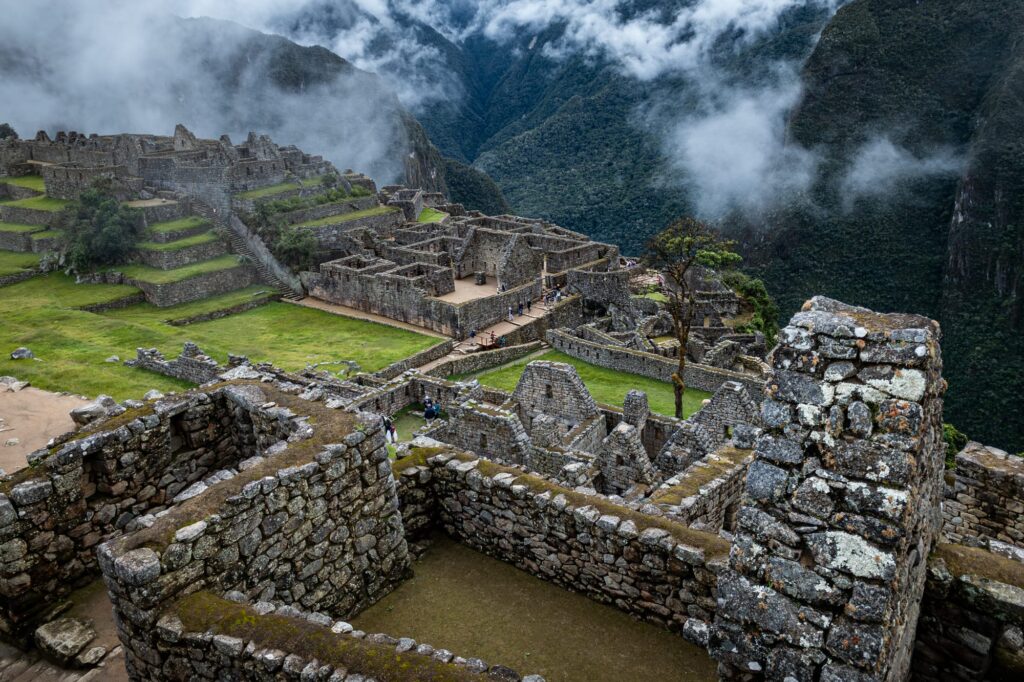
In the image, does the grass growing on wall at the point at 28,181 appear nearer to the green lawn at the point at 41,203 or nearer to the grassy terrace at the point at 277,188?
the green lawn at the point at 41,203

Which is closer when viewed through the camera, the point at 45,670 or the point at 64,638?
the point at 45,670

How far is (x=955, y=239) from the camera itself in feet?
225

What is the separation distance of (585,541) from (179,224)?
36255 mm

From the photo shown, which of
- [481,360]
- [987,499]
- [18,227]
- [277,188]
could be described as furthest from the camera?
[277,188]

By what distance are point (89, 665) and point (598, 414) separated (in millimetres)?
9323

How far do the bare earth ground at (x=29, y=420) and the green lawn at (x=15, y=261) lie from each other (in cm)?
2527

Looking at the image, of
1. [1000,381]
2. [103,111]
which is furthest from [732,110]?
[103,111]

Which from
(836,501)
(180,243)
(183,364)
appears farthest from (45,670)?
(180,243)

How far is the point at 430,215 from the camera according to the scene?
45.9m

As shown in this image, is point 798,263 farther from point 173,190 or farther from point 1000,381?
point 173,190

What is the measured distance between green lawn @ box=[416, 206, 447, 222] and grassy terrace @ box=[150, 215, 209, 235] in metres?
12.8

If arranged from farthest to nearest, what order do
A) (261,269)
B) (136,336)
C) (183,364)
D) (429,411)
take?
(261,269), (136,336), (429,411), (183,364)

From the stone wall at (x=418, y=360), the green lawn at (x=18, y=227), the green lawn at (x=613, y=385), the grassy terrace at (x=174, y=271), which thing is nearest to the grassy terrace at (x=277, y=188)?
the grassy terrace at (x=174, y=271)

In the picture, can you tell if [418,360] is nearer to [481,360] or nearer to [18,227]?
[481,360]
